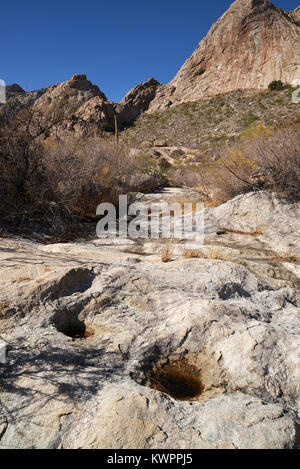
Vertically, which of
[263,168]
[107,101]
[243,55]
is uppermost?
[243,55]

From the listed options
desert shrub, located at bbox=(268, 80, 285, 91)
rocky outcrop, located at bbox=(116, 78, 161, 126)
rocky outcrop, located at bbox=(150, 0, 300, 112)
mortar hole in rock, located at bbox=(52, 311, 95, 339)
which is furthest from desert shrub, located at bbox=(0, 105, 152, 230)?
rocky outcrop, located at bbox=(150, 0, 300, 112)

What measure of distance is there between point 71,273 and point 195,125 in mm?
32479

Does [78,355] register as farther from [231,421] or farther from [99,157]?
[99,157]

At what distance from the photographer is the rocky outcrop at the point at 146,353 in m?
1.48

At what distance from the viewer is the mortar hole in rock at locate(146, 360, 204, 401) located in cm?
188

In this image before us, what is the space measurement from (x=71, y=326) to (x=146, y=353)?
0.76 meters

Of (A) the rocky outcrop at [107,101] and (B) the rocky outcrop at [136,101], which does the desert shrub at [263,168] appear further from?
(B) the rocky outcrop at [136,101]

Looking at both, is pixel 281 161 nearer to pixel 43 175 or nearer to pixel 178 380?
pixel 43 175

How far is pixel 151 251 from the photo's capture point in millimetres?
4684

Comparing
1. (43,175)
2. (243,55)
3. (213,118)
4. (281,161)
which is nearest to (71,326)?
(43,175)

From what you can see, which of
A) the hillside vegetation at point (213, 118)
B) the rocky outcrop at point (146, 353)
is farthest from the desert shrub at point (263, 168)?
the hillside vegetation at point (213, 118)

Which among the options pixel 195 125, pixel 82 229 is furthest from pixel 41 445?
pixel 195 125

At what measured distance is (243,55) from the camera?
128 ft

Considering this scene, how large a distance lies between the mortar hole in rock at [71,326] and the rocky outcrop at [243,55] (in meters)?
40.7
